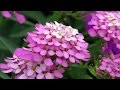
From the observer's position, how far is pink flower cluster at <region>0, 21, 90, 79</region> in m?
0.90

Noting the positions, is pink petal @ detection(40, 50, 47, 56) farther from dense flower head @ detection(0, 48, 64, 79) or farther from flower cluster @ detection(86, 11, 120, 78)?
flower cluster @ detection(86, 11, 120, 78)

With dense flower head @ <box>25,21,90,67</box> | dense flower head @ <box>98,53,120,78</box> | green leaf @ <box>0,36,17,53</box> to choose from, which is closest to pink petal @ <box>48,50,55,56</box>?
dense flower head @ <box>25,21,90,67</box>

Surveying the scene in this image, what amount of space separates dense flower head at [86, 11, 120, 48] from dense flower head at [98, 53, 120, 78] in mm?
41

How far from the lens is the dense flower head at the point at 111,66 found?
0.95 meters

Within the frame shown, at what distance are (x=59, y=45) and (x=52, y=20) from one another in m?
0.31

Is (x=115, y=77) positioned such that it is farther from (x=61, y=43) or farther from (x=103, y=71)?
(x=61, y=43)

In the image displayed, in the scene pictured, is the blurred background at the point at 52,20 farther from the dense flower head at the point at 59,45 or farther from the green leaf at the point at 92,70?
the dense flower head at the point at 59,45

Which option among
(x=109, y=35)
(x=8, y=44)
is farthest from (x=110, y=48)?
(x=8, y=44)

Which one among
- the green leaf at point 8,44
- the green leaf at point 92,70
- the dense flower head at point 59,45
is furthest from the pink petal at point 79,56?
the green leaf at point 8,44
